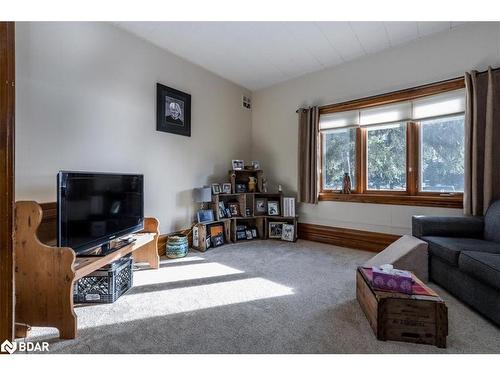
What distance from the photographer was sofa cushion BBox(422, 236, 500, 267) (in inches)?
72.7

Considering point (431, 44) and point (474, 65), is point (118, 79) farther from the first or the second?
point (474, 65)

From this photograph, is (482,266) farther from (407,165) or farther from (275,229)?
(275,229)

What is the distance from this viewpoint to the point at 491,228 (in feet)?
7.01

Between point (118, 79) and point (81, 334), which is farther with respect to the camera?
point (118, 79)

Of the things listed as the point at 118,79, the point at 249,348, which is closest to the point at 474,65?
the point at 249,348

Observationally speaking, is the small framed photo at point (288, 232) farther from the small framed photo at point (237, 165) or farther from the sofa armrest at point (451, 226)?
the sofa armrest at point (451, 226)

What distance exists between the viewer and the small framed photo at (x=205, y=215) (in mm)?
3275

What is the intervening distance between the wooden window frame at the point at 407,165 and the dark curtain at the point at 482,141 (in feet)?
0.60

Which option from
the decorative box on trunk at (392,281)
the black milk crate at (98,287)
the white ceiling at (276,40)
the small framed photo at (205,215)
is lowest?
the black milk crate at (98,287)

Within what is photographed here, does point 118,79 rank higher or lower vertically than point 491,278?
higher

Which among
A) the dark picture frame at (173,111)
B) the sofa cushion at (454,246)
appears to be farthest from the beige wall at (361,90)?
the dark picture frame at (173,111)

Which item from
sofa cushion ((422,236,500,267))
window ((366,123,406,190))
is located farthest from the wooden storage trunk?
window ((366,123,406,190))
